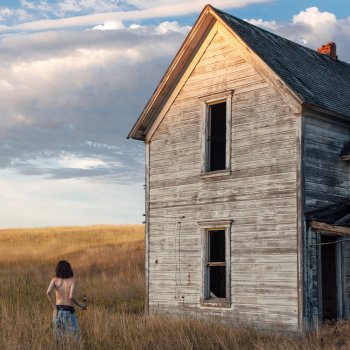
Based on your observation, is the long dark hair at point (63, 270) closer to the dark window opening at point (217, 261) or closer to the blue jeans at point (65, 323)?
the blue jeans at point (65, 323)

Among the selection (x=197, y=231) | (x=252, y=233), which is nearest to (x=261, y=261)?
(x=252, y=233)

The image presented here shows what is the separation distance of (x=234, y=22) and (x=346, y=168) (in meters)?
4.67

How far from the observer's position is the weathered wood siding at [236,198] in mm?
15109

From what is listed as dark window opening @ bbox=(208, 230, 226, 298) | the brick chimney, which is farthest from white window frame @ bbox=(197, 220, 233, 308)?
the brick chimney

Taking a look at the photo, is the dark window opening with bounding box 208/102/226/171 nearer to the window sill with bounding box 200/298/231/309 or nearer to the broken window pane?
the broken window pane

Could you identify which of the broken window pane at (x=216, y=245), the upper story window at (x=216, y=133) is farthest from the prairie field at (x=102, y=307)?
the upper story window at (x=216, y=133)

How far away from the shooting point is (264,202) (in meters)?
15.6

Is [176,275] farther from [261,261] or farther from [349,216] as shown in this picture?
→ [349,216]

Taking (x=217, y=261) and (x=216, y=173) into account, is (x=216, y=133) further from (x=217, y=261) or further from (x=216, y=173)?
(x=217, y=261)

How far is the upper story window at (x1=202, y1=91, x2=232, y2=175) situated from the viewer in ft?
54.3

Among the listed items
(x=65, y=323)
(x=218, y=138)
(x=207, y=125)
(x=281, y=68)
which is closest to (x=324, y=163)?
(x=281, y=68)

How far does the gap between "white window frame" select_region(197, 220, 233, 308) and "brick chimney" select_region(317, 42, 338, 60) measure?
23.6 ft

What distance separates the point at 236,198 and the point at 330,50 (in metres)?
7.02

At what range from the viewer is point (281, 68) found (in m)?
16.1
